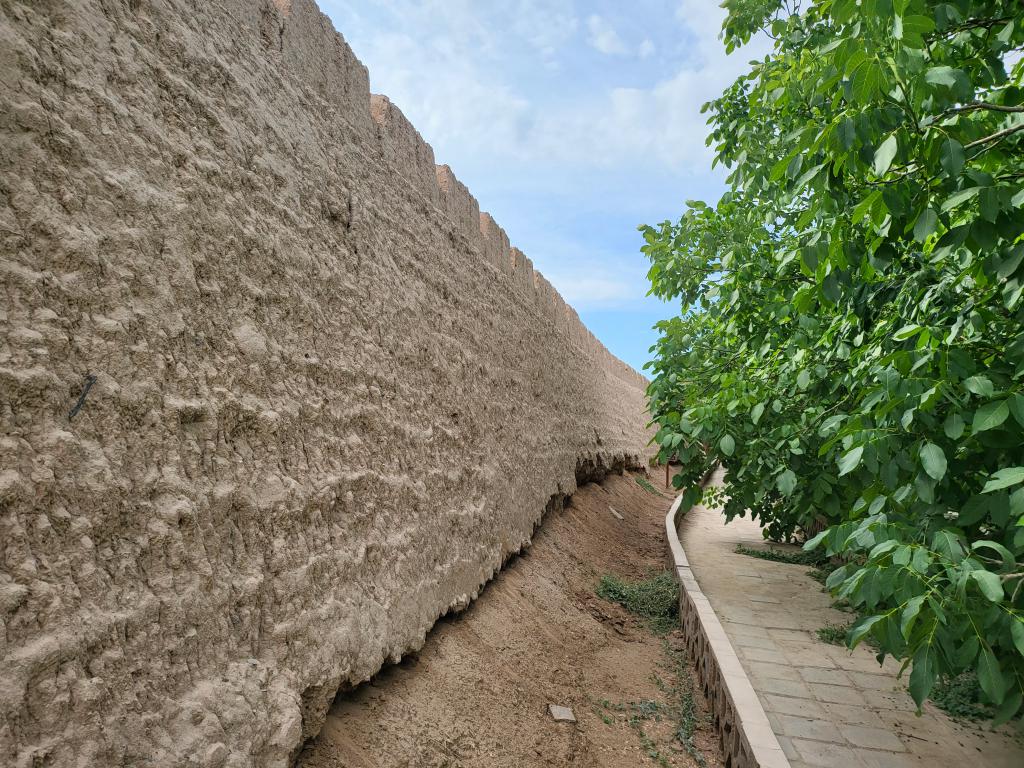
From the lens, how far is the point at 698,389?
6.17 m

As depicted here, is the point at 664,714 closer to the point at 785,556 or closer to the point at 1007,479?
the point at 1007,479

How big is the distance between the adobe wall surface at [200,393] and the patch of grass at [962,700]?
3243mm

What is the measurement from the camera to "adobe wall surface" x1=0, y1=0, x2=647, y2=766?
1.59m

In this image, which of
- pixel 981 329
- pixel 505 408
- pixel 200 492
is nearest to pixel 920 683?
pixel 981 329

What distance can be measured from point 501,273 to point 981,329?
4.28m

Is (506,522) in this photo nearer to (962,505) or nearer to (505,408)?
(505,408)

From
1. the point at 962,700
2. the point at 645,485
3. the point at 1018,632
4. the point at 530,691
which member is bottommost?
the point at 530,691

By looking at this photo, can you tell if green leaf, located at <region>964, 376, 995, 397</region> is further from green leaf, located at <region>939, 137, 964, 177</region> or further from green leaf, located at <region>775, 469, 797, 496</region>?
green leaf, located at <region>775, 469, 797, 496</region>

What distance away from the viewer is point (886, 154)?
1.73 metres

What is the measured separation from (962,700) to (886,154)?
4060 mm

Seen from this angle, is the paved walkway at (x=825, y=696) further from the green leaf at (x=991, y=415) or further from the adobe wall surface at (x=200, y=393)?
the green leaf at (x=991, y=415)

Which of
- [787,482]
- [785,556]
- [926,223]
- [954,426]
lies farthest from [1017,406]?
[785,556]

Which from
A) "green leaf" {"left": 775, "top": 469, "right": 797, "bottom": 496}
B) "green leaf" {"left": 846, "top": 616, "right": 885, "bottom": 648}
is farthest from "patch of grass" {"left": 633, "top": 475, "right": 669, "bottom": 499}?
"green leaf" {"left": 846, "top": 616, "right": 885, "bottom": 648}

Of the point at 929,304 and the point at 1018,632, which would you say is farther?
the point at 929,304
